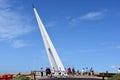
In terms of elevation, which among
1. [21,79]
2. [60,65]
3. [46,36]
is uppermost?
[46,36]

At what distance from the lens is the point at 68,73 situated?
54312 mm

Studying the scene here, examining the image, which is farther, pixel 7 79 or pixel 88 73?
pixel 88 73

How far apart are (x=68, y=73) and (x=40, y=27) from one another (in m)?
19.3

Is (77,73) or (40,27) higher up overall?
(40,27)

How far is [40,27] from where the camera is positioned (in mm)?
70938

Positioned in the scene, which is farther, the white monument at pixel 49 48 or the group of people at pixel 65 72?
the white monument at pixel 49 48

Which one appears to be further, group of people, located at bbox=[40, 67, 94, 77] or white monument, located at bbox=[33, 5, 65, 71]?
white monument, located at bbox=[33, 5, 65, 71]

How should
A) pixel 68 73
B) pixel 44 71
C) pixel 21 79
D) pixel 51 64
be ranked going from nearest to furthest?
pixel 21 79, pixel 44 71, pixel 68 73, pixel 51 64

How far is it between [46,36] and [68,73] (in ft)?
61.1

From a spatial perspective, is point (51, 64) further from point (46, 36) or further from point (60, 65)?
point (46, 36)

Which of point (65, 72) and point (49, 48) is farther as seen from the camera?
point (49, 48)

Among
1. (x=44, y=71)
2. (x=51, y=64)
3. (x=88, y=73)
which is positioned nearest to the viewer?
(x=44, y=71)

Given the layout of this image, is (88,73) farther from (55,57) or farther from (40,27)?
(40,27)

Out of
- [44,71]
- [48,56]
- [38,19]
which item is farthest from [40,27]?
[44,71]
